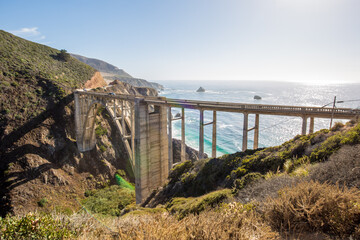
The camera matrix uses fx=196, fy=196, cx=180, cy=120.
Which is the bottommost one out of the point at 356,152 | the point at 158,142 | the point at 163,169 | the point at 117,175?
the point at 117,175

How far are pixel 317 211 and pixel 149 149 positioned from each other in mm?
17279

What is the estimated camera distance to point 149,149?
20531mm

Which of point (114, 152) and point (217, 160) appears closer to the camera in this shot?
point (217, 160)

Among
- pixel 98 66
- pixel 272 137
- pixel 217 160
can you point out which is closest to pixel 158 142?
pixel 217 160

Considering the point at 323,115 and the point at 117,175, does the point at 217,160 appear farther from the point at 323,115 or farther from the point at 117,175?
the point at 117,175

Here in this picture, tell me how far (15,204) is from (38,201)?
6.89 ft

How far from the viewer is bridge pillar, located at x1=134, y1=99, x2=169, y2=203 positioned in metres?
19.7

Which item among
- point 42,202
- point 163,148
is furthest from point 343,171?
point 42,202

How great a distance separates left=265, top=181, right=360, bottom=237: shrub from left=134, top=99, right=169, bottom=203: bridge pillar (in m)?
16.0

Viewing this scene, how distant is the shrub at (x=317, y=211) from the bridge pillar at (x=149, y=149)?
1598cm

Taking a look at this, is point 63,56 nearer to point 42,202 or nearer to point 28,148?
point 28,148

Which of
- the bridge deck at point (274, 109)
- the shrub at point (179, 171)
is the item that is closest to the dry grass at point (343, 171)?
the bridge deck at point (274, 109)

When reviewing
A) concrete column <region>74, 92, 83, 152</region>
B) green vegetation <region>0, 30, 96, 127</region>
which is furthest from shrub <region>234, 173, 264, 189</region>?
green vegetation <region>0, 30, 96, 127</region>

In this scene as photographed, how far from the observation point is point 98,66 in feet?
635
